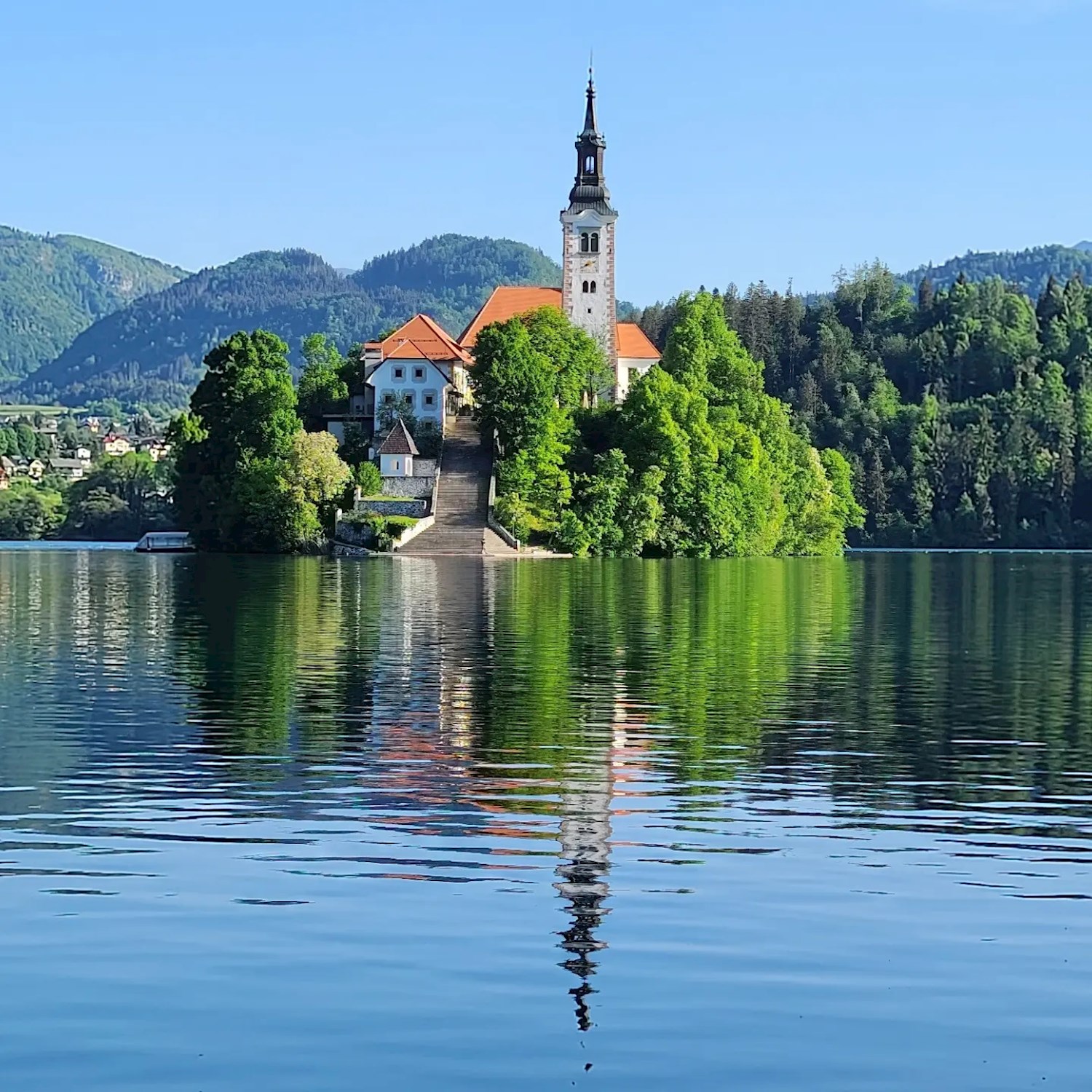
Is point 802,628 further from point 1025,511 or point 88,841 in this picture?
point 1025,511

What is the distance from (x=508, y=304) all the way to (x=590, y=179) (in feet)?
37.7

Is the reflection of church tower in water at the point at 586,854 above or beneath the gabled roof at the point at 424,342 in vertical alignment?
beneath

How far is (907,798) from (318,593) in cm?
3795

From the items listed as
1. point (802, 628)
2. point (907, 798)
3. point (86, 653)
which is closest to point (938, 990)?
point (907, 798)

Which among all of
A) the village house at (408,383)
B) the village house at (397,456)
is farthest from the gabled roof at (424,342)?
the village house at (397,456)

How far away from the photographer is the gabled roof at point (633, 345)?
12512 centimetres

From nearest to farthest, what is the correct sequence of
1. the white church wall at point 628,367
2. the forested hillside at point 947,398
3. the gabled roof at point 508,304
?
1. the gabled roof at point 508,304
2. the white church wall at point 628,367
3. the forested hillside at point 947,398

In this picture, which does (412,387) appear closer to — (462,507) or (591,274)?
(462,507)

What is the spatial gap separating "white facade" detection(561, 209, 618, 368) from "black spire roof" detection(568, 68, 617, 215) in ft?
1.47

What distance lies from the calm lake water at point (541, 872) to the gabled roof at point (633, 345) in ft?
302

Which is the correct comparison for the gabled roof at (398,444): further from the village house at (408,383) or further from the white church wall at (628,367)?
the white church wall at (628,367)

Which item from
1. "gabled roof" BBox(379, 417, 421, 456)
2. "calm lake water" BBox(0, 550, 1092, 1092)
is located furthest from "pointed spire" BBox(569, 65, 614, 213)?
"calm lake water" BBox(0, 550, 1092, 1092)

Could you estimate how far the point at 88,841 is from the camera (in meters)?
15.7

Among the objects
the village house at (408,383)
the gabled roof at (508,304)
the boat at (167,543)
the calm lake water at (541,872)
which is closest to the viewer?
the calm lake water at (541,872)
